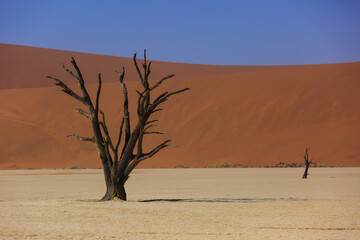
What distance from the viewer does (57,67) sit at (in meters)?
100

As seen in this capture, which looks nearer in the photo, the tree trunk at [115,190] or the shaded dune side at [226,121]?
the tree trunk at [115,190]

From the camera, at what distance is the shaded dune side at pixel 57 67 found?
9400 cm

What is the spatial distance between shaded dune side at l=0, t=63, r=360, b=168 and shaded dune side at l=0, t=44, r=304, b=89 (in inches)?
682

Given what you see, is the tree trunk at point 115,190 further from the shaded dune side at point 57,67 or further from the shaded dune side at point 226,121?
the shaded dune side at point 57,67

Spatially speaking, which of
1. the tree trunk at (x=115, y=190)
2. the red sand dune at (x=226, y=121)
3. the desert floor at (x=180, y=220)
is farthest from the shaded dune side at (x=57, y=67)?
the desert floor at (x=180, y=220)

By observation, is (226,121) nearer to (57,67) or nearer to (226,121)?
(226,121)

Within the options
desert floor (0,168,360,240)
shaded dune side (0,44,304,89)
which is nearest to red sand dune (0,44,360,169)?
shaded dune side (0,44,304,89)

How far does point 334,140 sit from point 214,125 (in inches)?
525

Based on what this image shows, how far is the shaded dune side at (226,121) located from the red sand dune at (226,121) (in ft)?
0.30

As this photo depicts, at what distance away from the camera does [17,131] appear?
63656mm

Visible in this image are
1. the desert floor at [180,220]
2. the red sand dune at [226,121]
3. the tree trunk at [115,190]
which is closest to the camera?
the desert floor at [180,220]

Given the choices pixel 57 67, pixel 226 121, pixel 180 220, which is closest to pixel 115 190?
pixel 180 220

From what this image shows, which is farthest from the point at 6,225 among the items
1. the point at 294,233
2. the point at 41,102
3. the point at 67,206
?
the point at 41,102

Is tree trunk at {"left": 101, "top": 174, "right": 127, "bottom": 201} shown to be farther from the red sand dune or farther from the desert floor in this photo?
the red sand dune
